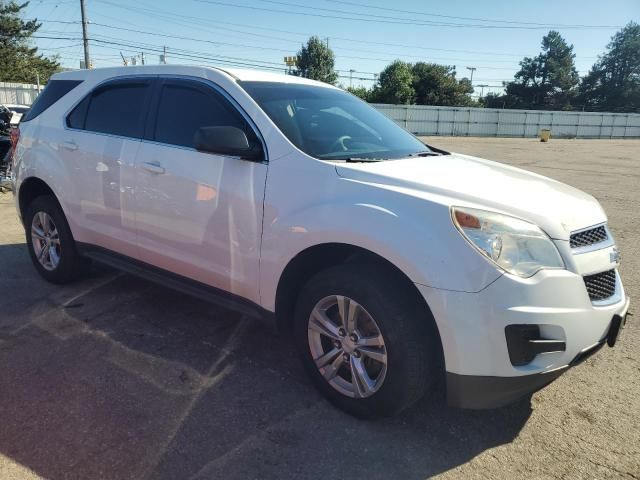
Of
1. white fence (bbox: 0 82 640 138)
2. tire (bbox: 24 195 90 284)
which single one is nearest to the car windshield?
tire (bbox: 24 195 90 284)

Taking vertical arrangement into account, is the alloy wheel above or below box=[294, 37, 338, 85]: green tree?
below

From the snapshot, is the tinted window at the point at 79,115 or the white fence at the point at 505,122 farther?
the white fence at the point at 505,122

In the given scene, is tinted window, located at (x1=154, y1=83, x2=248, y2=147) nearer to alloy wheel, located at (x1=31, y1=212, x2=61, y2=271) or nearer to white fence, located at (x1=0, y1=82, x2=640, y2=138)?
alloy wheel, located at (x1=31, y1=212, x2=61, y2=271)

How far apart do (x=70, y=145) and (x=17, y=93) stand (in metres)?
35.4

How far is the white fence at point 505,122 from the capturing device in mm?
42250

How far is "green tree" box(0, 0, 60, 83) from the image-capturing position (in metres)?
47.8

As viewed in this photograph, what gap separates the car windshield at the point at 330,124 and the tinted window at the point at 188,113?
0.20 metres

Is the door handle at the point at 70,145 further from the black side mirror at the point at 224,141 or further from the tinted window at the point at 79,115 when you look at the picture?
the black side mirror at the point at 224,141

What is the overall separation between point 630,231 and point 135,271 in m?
6.84

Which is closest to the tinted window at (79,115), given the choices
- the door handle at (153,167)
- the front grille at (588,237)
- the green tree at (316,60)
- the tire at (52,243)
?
the tire at (52,243)

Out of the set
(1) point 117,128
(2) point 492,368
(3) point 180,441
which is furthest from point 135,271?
(2) point 492,368

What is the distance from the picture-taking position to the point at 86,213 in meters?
4.07

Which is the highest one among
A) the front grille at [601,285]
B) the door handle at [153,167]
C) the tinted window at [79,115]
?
the tinted window at [79,115]

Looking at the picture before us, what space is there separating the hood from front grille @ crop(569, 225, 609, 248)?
0.04 metres
